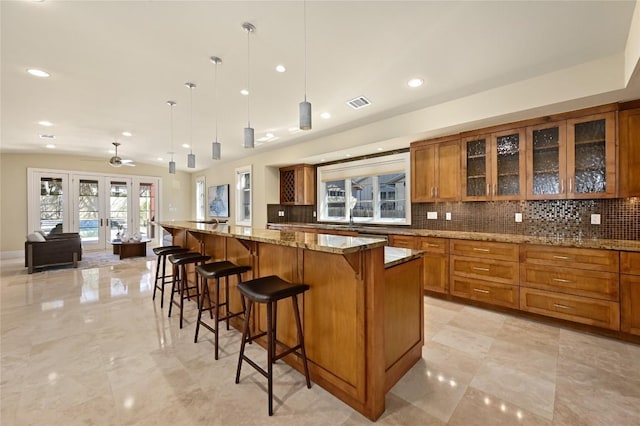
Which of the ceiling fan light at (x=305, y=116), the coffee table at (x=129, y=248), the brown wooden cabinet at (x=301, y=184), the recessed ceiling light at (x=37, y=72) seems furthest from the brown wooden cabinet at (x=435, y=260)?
the coffee table at (x=129, y=248)

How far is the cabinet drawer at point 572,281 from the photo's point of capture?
8.46ft

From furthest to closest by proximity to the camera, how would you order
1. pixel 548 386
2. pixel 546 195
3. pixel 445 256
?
pixel 445 256
pixel 546 195
pixel 548 386

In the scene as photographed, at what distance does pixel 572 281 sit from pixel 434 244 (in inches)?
55.4

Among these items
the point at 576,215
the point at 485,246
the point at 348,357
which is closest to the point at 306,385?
the point at 348,357

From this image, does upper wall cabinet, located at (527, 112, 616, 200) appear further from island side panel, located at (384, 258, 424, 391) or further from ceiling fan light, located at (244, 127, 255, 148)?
ceiling fan light, located at (244, 127, 255, 148)

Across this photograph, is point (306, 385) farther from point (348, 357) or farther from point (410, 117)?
point (410, 117)

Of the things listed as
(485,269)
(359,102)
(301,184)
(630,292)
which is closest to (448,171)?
(485,269)

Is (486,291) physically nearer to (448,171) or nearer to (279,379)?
(448,171)

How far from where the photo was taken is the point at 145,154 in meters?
7.36

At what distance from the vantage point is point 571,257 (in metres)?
2.76

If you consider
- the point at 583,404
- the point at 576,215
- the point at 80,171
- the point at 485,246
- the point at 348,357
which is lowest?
the point at 583,404

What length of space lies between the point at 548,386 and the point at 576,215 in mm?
2164

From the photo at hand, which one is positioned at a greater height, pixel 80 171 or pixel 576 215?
pixel 80 171

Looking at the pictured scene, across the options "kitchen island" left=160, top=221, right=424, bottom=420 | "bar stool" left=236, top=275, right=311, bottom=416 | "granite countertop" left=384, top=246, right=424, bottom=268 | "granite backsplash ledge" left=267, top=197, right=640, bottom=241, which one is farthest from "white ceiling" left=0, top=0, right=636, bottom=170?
"bar stool" left=236, top=275, right=311, bottom=416
